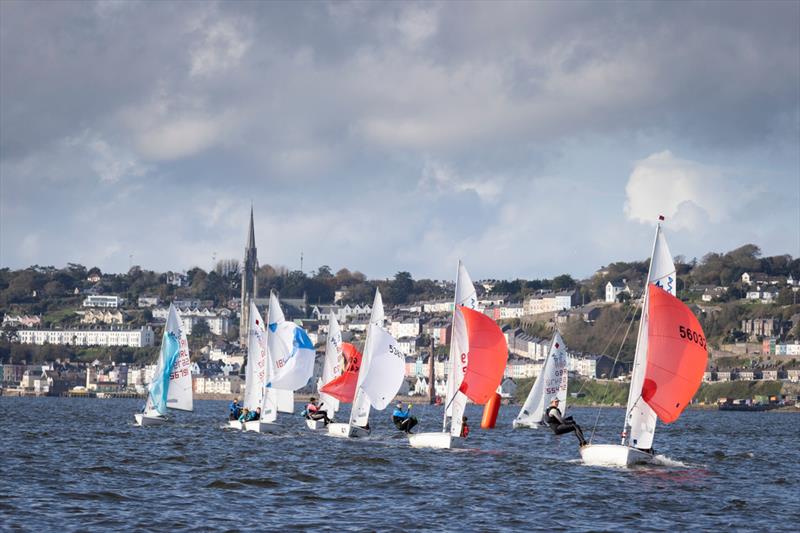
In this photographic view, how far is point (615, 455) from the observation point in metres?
38.1

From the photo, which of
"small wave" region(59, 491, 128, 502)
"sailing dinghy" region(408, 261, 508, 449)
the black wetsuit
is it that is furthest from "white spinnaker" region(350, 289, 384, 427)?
"small wave" region(59, 491, 128, 502)

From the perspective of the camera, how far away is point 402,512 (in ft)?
98.6

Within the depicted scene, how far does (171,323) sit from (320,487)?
3173cm

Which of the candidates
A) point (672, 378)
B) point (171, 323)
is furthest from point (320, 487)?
point (171, 323)

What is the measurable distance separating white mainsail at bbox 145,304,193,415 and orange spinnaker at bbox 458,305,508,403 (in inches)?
891

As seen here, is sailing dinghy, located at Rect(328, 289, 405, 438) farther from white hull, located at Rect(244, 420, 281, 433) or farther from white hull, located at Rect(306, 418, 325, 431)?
white hull, located at Rect(306, 418, 325, 431)

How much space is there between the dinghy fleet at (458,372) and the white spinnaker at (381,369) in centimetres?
4

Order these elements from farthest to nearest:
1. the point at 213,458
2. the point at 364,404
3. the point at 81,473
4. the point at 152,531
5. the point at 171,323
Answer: the point at 171,323 < the point at 364,404 < the point at 213,458 < the point at 81,473 < the point at 152,531

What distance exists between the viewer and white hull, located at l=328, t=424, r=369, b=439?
53.9m

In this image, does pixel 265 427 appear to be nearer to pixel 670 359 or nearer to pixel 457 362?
pixel 457 362

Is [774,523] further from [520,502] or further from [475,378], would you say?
[475,378]

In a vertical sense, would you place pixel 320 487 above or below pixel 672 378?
below

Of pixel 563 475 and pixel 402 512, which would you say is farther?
pixel 563 475

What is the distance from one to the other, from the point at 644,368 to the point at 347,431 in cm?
1972
